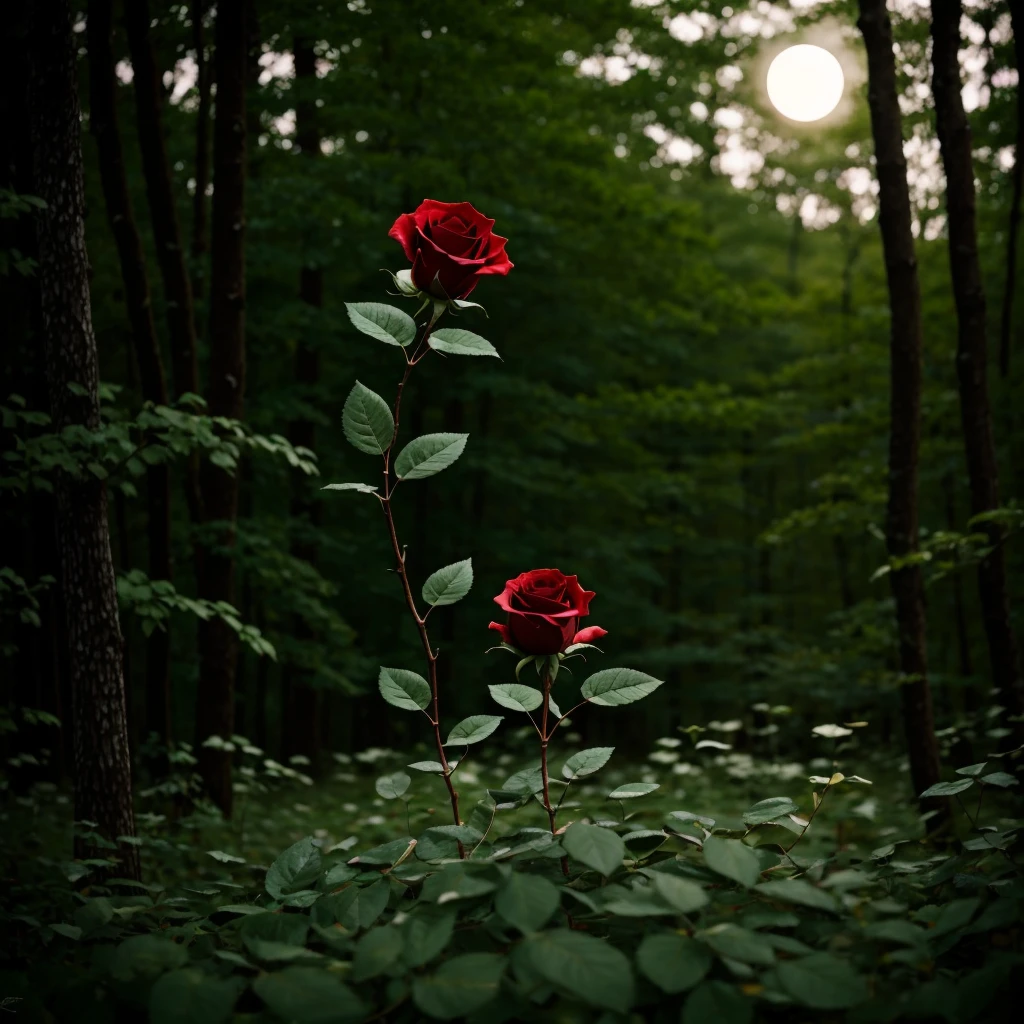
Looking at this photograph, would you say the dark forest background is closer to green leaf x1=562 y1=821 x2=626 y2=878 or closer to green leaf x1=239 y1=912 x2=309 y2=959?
green leaf x1=239 y1=912 x2=309 y2=959

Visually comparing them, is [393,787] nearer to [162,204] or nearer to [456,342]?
[456,342]

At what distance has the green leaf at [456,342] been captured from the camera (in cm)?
174

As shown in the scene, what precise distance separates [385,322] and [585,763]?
40.3 inches

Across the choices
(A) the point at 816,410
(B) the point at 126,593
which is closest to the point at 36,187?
(B) the point at 126,593

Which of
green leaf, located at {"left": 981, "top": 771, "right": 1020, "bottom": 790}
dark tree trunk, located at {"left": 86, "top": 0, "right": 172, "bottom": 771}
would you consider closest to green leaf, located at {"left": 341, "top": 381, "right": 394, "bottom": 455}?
green leaf, located at {"left": 981, "top": 771, "right": 1020, "bottom": 790}

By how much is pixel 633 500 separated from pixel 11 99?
9.34 m

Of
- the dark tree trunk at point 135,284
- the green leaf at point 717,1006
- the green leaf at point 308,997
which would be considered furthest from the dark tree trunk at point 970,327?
the dark tree trunk at point 135,284

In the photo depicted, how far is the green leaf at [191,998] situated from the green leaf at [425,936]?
0.78 ft

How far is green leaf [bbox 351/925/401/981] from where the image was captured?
1144 mm

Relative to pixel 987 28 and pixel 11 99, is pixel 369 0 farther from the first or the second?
pixel 987 28

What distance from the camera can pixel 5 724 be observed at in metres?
3.96

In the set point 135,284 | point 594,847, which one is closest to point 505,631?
point 594,847

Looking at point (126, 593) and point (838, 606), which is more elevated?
point (126, 593)

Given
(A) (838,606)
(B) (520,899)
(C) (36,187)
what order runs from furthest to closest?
(A) (838,606) → (C) (36,187) → (B) (520,899)
